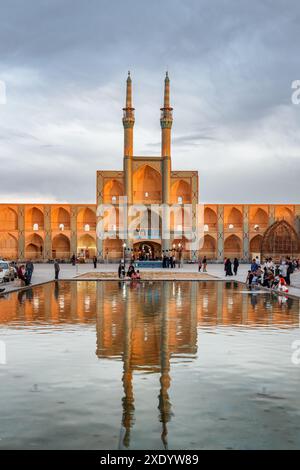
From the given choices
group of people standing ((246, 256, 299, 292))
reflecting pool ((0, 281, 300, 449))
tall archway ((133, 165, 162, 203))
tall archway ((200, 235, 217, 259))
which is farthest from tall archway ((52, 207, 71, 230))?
reflecting pool ((0, 281, 300, 449))

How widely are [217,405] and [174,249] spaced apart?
5070 centimetres

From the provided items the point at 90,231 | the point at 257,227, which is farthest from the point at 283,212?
the point at 90,231

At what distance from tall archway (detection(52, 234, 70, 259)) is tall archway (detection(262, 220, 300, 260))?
27.8 meters

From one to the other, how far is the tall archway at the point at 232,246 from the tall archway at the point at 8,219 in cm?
2248

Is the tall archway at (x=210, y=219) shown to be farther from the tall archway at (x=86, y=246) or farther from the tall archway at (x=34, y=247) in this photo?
the tall archway at (x=34, y=247)

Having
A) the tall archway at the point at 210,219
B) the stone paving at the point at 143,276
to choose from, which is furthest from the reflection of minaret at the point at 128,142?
the stone paving at the point at 143,276

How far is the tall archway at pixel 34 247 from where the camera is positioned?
59969 mm

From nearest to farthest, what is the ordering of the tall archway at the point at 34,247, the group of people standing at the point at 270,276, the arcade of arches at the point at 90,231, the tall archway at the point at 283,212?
the group of people standing at the point at 270,276
the arcade of arches at the point at 90,231
the tall archway at the point at 34,247
the tall archway at the point at 283,212

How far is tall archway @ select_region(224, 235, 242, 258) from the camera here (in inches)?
2433

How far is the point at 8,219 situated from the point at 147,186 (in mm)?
15072

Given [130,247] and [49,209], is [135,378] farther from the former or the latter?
[49,209]

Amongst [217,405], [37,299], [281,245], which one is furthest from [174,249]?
[217,405]

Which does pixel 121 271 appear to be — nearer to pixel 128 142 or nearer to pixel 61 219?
pixel 128 142

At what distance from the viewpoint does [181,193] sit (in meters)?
58.6
